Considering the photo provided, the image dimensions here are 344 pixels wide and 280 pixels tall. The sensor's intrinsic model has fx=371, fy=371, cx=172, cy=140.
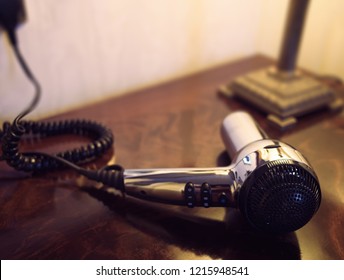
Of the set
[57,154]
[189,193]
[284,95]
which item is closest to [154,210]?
[189,193]

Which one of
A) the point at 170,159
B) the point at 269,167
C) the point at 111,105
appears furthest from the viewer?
the point at 111,105

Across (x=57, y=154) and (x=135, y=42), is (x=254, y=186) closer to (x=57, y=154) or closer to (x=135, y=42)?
(x=57, y=154)

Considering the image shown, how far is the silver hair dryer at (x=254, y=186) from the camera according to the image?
1.22 feet

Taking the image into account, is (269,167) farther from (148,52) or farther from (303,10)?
(148,52)

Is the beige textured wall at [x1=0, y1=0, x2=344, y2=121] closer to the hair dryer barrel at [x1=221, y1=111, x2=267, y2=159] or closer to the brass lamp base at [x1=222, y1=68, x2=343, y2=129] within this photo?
the brass lamp base at [x1=222, y1=68, x2=343, y2=129]

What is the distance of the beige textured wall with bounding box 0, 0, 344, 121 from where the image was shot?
624mm

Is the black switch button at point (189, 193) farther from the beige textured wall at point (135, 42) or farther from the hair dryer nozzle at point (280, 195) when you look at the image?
the beige textured wall at point (135, 42)

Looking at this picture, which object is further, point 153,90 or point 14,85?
point 153,90

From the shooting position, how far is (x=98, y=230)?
42 cm

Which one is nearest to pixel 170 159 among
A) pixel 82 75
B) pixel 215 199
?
pixel 215 199

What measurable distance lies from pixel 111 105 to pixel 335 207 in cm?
41

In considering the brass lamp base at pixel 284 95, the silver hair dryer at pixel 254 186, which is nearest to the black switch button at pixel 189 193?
the silver hair dryer at pixel 254 186

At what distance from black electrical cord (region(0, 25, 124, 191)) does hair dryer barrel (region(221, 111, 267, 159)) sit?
149mm

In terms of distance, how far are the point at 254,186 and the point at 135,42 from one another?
0.44m
